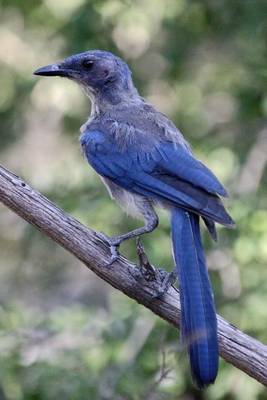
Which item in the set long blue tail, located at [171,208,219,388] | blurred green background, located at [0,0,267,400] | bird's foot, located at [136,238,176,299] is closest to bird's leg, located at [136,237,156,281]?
bird's foot, located at [136,238,176,299]

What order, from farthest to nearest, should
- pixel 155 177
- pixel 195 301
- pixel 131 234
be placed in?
pixel 155 177
pixel 131 234
pixel 195 301

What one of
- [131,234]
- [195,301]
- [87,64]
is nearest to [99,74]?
[87,64]

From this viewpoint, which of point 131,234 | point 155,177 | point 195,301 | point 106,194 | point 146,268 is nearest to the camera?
point 195,301

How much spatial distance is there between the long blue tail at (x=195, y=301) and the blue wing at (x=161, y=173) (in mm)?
122

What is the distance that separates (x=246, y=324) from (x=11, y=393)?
5.43 ft

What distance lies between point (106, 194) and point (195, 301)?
2815mm

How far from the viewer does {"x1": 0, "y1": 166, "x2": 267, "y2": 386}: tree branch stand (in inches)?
224

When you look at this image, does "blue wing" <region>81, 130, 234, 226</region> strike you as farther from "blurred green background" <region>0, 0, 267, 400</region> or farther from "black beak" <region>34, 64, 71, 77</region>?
"blurred green background" <region>0, 0, 267, 400</region>

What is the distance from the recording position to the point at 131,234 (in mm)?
6184

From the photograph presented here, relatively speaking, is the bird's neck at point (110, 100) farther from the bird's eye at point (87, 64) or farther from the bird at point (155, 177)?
the bird's eye at point (87, 64)

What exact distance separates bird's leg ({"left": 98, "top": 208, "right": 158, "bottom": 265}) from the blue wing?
12 cm

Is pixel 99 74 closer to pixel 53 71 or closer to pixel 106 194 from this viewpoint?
pixel 53 71

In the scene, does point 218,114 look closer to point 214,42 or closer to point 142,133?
point 214,42

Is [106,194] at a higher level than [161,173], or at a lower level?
lower
